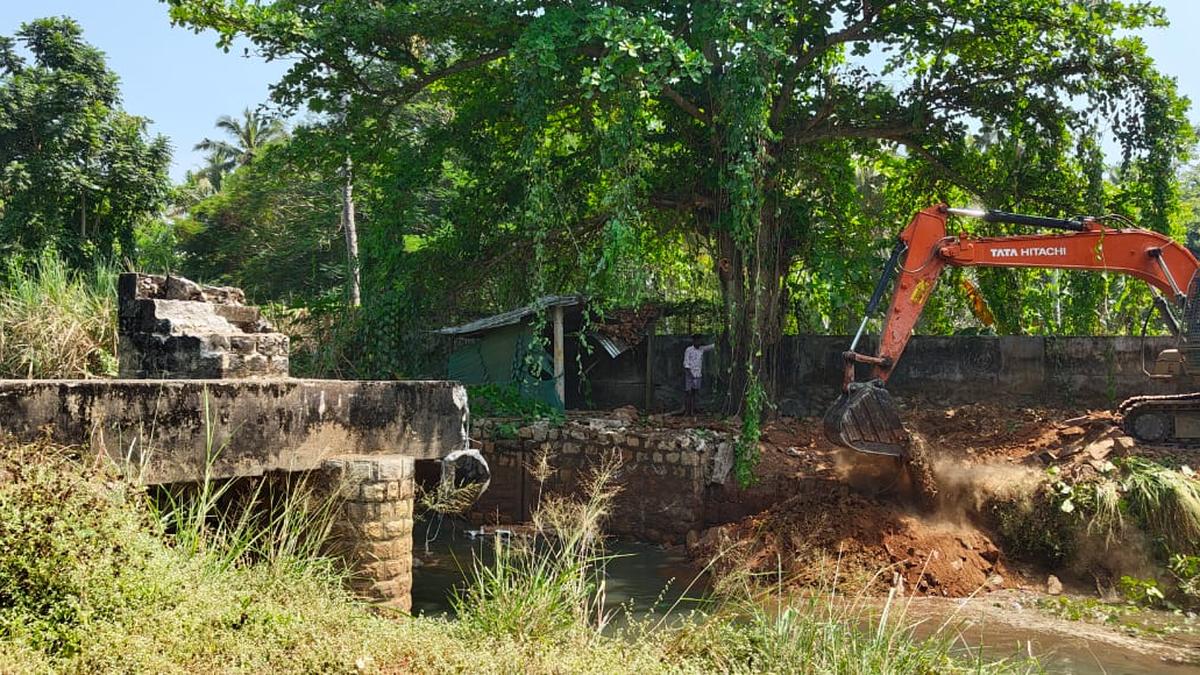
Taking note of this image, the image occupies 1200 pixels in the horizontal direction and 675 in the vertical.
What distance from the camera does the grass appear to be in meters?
4.86

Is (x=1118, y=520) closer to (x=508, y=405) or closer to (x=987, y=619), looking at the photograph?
(x=987, y=619)

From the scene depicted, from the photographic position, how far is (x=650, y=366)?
16.5 m

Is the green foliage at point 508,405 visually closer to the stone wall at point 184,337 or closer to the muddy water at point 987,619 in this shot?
the muddy water at point 987,619

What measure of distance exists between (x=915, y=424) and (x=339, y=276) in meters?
15.8

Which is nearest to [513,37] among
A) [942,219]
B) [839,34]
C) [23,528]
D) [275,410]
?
[839,34]

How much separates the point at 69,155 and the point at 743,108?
1378 cm

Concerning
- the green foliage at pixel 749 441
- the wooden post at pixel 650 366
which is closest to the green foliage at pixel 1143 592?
the green foliage at pixel 749 441

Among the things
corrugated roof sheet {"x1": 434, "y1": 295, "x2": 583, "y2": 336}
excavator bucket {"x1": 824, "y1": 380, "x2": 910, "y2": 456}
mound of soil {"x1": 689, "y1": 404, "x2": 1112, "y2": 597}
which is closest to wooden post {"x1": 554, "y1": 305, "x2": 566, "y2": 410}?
corrugated roof sheet {"x1": 434, "y1": 295, "x2": 583, "y2": 336}

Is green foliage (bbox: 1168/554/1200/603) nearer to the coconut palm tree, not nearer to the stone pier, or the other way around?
the stone pier

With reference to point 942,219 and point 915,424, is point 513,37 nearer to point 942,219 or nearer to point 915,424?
point 942,219

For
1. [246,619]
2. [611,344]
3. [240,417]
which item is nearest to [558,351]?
[611,344]

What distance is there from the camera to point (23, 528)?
4.89 m

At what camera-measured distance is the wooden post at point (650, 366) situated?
53.8 ft

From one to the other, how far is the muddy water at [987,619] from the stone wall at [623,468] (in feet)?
2.81
